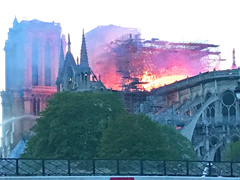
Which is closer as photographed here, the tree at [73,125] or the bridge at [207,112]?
the tree at [73,125]

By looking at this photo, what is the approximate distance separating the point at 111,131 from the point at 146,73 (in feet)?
173

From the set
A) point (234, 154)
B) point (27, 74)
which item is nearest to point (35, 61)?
point (27, 74)

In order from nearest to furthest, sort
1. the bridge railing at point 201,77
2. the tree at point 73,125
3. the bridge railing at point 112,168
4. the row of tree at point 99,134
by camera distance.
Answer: the bridge railing at point 112,168 < the row of tree at point 99,134 < the tree at point 73,125 < the bridge railing at point 201,77

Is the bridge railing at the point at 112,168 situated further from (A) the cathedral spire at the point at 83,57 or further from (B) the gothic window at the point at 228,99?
(A) the cathedral spire at the point at 83,57

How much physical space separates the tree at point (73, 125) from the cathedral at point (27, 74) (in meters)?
55.7

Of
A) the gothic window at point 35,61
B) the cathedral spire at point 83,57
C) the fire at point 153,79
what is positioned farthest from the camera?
the gothic window at point 35,61

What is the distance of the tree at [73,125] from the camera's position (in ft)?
247

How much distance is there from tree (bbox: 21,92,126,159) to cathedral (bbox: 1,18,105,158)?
55716 mm

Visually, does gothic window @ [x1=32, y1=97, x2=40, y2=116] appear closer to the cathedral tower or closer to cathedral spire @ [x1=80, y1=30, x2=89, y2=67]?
the cathedral tower

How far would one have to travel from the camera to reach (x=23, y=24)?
475 ft

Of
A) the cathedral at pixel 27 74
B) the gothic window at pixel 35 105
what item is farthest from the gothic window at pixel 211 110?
the gothic window at pixel 35 105

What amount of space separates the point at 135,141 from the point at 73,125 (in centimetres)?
917

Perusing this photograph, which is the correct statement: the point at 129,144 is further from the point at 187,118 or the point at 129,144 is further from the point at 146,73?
the point at 146,73

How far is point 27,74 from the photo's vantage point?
470 ft
